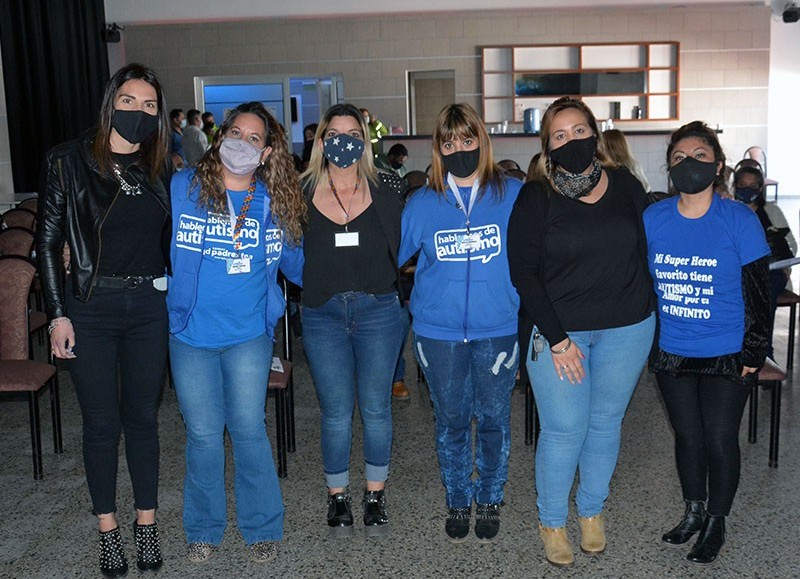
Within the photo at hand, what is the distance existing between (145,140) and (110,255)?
38 cm

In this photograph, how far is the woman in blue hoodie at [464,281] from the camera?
9.01 feet

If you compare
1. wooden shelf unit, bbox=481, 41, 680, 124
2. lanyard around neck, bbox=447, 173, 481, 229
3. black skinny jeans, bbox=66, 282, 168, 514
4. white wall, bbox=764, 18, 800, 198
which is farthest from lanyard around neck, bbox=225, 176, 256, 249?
white wall, bbox=764, 18, 800, 198

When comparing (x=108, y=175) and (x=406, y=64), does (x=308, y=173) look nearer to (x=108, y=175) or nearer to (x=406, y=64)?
(x=108, y=175)

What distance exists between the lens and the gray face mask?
104 inches

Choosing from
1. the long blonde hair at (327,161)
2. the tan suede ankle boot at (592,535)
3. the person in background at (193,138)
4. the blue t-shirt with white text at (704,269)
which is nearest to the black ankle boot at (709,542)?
the tan suede ankle boot at (592,535)

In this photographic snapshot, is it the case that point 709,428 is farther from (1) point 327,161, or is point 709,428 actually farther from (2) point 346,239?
(1) point 327,161

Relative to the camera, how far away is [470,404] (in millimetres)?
2930

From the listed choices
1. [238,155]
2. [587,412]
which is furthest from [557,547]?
[238,155]

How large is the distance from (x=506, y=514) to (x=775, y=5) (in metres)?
13.4

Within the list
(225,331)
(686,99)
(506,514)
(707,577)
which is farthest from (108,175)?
(686,99)

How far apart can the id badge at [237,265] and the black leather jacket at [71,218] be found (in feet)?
1.27

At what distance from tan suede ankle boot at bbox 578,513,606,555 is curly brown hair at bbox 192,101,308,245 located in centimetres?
137

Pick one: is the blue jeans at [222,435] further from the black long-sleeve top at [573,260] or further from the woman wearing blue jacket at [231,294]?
the black long-sleeve top at [573,260]

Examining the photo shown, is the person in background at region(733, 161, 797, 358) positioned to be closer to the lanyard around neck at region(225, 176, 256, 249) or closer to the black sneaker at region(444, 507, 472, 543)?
the black sneaker at region(444, 507, 472, 543)
